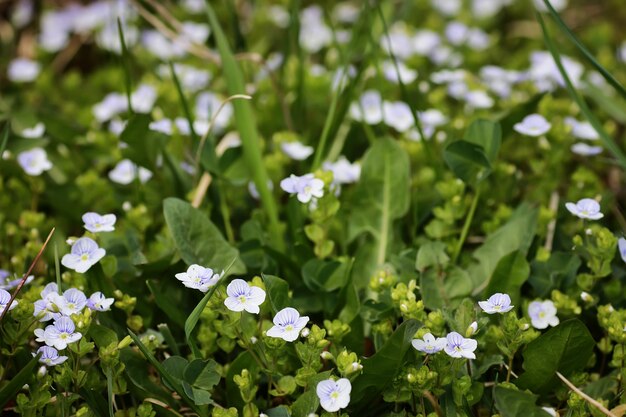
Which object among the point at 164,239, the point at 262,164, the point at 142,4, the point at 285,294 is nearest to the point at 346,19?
the point at 142,4

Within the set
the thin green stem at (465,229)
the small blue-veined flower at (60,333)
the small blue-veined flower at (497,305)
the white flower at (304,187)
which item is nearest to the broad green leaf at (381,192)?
the thin green stem at (465,229)

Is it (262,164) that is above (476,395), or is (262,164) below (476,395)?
above

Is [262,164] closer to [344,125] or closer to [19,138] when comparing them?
[344,125]

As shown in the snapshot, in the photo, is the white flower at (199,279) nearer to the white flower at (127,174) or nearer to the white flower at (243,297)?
the white flower at (243,297)

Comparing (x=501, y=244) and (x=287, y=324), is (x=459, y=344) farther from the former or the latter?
(x=501, y=244)

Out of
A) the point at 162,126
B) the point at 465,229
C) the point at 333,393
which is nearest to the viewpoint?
the point at 333,393

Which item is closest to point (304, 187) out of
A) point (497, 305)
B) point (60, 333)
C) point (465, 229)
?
point (465, 229)
